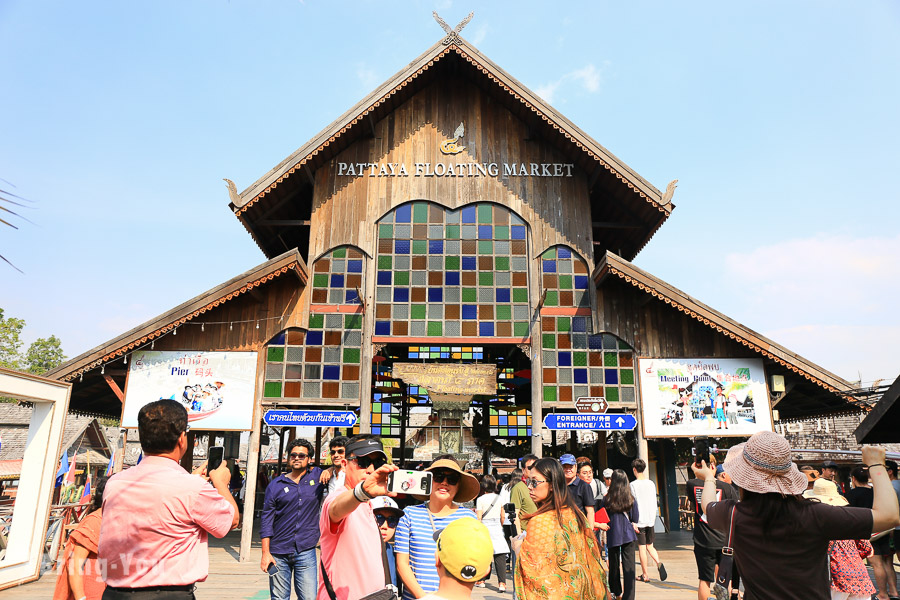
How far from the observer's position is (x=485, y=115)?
1505 cm

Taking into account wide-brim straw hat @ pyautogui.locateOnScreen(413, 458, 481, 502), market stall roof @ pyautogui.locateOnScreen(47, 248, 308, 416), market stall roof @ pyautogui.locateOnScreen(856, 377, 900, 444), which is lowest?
wide-brim straw hat @ pyautogui.locateOnScreen(413, 458, 481, 502)

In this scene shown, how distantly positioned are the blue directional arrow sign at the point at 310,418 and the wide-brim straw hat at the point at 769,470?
414 inches

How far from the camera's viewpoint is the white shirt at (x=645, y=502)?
9.44 meters

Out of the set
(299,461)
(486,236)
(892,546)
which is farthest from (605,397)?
(299,461)

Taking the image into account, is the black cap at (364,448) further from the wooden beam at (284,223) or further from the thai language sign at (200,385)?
the wooden beam at (284,223)

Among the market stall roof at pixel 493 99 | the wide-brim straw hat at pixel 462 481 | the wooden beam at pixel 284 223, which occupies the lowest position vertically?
the wide-brim straw hat at pixel 462 481

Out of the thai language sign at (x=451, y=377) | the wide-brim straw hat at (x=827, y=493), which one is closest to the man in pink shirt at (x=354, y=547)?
the wide-brim straw hat at (x=827, y=493)

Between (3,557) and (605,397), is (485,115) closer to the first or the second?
(605,397)

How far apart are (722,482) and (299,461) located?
4.77 meters

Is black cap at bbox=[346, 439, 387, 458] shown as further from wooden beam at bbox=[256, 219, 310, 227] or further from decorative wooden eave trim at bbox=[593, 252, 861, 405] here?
wooden beam at bbox=[256, 219, 310, 227]

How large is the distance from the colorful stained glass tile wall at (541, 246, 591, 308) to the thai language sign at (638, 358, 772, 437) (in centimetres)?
208

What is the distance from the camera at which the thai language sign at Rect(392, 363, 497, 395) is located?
1341 centimetres

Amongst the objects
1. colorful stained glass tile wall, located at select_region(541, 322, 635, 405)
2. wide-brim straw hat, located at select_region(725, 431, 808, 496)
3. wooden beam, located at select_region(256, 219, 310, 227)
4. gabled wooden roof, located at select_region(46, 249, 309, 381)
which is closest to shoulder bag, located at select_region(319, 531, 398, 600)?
wide-brim straw hat, located at select_region(725, 431, 808, 496)

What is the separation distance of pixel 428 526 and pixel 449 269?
10444 mm
